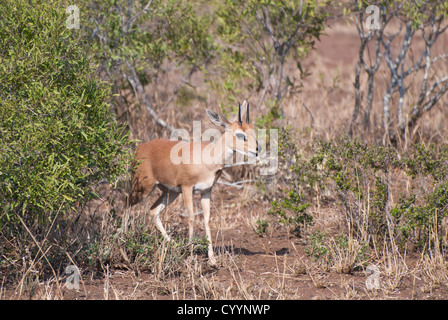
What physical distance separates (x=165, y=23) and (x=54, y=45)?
14.8 ft

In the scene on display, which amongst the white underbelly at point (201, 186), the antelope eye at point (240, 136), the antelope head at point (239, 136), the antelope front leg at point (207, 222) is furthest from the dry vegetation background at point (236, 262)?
the antelope eye at point (240, 136)

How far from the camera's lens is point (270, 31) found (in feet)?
31.0

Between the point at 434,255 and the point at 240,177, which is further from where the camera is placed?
the point at 240,177

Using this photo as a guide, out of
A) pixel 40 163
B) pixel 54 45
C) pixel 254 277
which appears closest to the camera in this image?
pixel 40 163

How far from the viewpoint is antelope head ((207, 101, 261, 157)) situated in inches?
276

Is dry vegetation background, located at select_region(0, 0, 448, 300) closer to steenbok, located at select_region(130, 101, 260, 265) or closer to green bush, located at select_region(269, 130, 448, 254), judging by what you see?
green bush, located at select_region(269, 130, 448, 254)

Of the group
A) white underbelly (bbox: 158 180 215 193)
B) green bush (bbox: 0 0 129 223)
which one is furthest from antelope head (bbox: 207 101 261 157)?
green bush (bbox: 0 0 129 223)

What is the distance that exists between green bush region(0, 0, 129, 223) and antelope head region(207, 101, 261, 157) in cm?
149

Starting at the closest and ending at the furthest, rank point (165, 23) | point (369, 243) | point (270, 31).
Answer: point (369, 243)
point (270, 31)
point (165, 23)

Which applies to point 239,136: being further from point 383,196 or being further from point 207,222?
point 383,196

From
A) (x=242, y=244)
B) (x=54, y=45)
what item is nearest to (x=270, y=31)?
(x=242, y=244)

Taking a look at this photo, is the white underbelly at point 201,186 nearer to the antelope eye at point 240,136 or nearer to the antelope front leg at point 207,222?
the antelope front leg at point 207,222

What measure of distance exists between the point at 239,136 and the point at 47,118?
2466 millimetres
